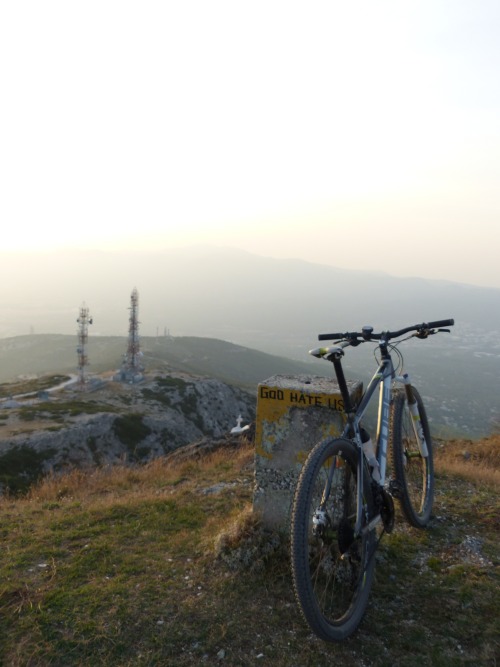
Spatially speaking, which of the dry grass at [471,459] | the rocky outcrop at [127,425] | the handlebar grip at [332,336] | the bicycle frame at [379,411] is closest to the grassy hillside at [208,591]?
the bicycle frame at [379,411]

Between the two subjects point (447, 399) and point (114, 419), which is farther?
point (447, 399)

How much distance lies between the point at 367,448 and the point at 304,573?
1.53 m

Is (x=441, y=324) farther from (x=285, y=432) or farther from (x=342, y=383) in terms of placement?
(x=285, y=432)

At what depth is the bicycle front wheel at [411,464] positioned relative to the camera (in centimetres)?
562

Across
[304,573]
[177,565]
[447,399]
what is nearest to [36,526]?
[177,565]

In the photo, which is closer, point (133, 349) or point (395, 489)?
point (395, 489)

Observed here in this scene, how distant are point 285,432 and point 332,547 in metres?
1.35

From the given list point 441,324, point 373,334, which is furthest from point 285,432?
point 441,324

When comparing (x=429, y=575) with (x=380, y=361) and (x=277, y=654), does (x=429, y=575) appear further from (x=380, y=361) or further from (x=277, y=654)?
(x=380, y=361)

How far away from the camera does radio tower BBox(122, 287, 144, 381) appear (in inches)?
3110

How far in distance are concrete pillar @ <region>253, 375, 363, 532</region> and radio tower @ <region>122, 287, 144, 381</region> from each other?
248ft

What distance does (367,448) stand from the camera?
15.0 feet

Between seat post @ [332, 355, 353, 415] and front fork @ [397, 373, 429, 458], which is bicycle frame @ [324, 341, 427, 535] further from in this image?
front fork @ [397, 373, 429, 458]

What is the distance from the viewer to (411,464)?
6.62m
